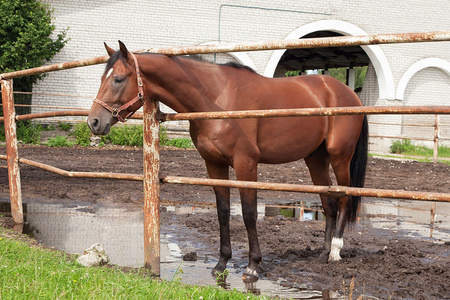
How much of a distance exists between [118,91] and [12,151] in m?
2.49

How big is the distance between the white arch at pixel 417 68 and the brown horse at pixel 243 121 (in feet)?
50.2

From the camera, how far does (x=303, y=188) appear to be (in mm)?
3191

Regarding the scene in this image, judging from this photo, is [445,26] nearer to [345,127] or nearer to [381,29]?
[381,29]

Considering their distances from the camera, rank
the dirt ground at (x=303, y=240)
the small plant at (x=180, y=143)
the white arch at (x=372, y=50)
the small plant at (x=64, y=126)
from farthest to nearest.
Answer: the white arch at (x=372, y=50), the small plant at (x=180, y=143), the small plant at (x=64, y=126), the dirt ground at (x=303, y=240)

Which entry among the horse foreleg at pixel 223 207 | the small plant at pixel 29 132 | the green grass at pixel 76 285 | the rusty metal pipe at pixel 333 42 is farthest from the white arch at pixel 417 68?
the green grass at pixel 76 285

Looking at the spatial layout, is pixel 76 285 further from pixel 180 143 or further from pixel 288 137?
pixel 180 143

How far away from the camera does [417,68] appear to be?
1961 centimetres

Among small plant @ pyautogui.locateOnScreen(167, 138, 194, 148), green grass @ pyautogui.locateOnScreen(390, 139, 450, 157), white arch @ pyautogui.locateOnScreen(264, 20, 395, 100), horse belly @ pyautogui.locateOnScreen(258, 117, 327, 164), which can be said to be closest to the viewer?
horse belly @ pyautogui.locateOnScreen(258, 117, 327, 164)

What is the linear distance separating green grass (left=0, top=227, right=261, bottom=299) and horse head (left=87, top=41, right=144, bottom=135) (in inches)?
36.6

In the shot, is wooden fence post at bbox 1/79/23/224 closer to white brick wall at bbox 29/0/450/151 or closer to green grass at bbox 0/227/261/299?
green grass at bbox 0/227/261/299


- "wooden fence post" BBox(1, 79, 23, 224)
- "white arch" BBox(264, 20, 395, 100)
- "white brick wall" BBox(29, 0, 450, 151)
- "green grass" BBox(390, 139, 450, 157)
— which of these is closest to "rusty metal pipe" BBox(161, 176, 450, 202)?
"wooden fence post" BBox(1, 79, 23, 224)

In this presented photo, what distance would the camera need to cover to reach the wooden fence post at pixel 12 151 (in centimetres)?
537

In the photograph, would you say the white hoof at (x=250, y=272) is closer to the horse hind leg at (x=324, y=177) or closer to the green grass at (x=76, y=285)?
the green grass at (x=76, y=285)

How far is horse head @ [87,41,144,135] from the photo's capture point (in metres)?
3.48
